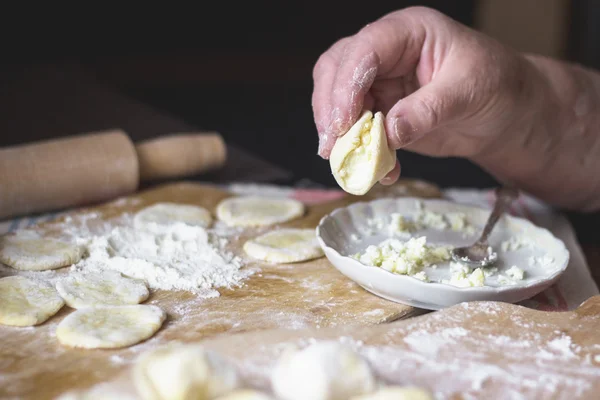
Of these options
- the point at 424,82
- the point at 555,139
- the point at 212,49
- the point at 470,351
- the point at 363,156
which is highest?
the point at 424,82

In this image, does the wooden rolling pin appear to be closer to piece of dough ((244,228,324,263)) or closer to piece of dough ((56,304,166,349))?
piece of dough ((244,228,324,263))

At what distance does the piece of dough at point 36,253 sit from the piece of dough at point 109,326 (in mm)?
312

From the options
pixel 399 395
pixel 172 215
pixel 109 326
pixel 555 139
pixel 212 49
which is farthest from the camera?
pixel 212 49

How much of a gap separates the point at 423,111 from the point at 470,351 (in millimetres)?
603

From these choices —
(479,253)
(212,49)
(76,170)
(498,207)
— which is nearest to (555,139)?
(498,207)

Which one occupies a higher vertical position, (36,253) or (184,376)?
(184,376)

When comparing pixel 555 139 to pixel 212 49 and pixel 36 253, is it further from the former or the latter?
pixel 212 49

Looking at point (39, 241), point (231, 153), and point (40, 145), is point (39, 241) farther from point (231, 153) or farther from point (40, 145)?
point (231, 153)

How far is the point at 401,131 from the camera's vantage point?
1.56 meters

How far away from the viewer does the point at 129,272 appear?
5.55 ft

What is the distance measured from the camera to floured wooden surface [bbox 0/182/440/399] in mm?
1258

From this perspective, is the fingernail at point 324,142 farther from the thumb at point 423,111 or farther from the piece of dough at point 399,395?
the piece of dough at point 399,395

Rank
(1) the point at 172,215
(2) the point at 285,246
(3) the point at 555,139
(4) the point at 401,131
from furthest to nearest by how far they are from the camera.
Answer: (3) the point at 555,139
(1) the point at 172,215
(2) the point at 285,246
(4) the point at 401,131

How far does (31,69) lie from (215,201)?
8.61 feet
